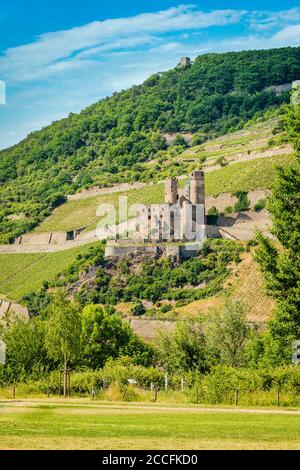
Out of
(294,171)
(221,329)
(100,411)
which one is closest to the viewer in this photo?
(100,411)

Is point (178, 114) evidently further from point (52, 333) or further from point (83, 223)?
point (52, 333)

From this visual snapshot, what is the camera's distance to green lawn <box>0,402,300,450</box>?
13531 millimetres

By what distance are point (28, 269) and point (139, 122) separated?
79.4 meters

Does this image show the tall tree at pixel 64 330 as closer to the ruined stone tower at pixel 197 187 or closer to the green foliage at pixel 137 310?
the green foliage at pixel 137 310

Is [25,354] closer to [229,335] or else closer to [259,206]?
[229,335]

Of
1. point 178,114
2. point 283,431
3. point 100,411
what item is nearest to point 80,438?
point 283,431

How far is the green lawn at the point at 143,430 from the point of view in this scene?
1353 centimetres

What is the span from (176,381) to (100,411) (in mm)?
19550

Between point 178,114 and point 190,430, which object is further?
point 178,114

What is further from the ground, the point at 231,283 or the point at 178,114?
the point at 178,114

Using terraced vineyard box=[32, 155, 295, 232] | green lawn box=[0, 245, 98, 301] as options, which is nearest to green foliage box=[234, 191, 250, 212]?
terraced vineyard box=[32, 155, 295, 232]

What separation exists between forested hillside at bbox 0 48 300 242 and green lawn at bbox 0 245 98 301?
36.7 metres

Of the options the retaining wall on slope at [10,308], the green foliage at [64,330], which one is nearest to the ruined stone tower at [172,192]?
the retaining wall on slope at [10,308]
